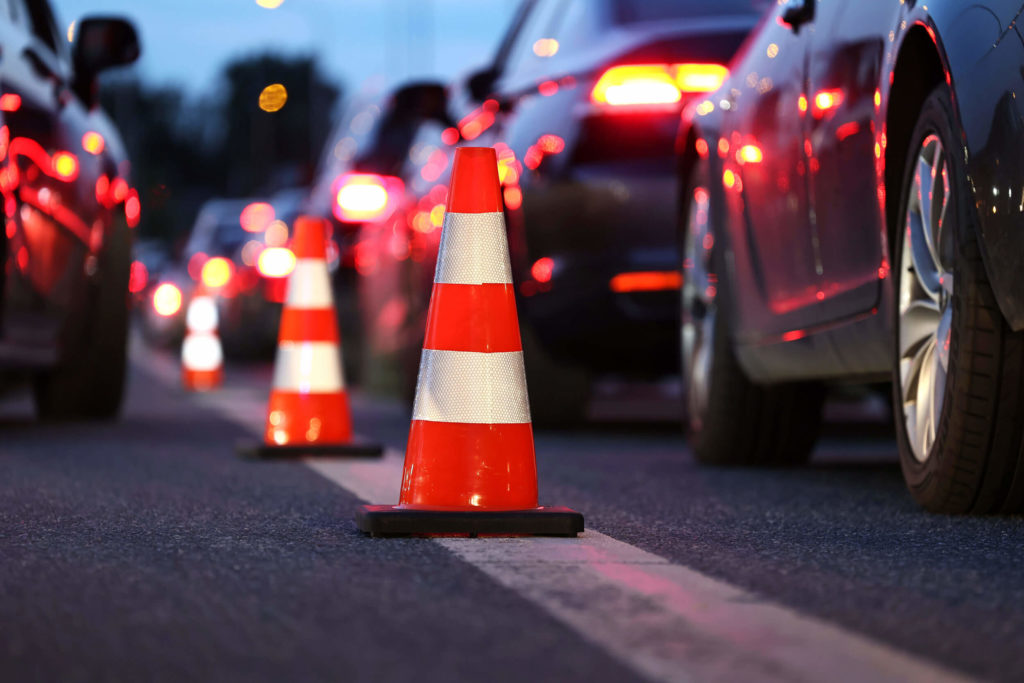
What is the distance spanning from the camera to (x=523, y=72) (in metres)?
8.03

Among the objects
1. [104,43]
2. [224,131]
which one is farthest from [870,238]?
[224,131]

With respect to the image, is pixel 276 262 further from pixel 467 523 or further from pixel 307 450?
pixel 467 523

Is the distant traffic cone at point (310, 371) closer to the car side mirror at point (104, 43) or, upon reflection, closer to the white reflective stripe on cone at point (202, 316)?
the car side mirror at point (104, 43)

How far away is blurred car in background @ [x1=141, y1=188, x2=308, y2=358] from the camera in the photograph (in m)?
18.0

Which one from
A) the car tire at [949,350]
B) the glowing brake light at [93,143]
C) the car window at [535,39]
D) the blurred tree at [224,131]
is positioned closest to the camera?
the car tire at [949,350]

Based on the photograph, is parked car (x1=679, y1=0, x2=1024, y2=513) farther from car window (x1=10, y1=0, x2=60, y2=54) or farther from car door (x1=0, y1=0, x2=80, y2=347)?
car window (x1=10, y1=0, x2=60, y2=54)

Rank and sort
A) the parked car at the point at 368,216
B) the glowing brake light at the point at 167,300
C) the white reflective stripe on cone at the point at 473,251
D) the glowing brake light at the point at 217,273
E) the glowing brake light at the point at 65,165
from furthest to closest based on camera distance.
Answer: the glowing brake light at the point at 167,300
the glowing brake light at the point at 217,273
the parked car at the point at 368,216
the glowing brake light at the point at 65,165
the white reflective stripe on cone at the point at 473,251

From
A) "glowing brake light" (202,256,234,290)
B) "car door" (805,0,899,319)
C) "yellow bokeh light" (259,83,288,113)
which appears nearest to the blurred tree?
"yellow bokeh light" (259,83,288,113)

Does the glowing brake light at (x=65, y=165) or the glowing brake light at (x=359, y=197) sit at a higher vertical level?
the glowing brake light at (x=359, y=197)

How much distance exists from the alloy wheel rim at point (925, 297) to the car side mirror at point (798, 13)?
92cm

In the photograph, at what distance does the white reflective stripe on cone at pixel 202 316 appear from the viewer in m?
14.8

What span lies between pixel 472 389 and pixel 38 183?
330cm

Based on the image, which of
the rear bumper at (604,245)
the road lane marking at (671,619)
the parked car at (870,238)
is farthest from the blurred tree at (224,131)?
the road lane marking at (671,619)

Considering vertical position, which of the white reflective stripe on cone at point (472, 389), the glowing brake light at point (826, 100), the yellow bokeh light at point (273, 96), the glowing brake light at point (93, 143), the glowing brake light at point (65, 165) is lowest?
the white reflective stripe on cone at point (472, 389)
